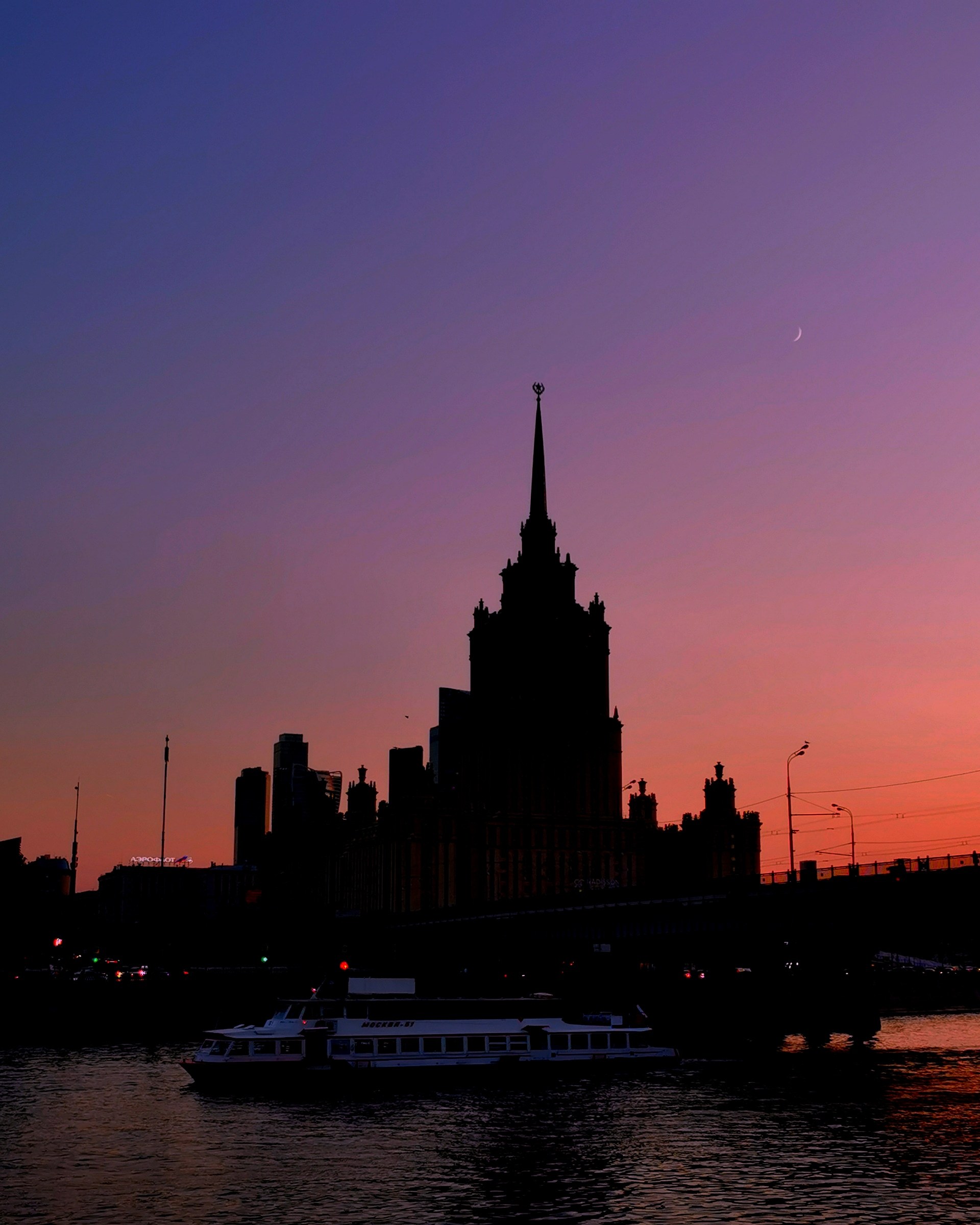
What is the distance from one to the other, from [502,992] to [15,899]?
220 ft

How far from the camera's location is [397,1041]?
266 ft

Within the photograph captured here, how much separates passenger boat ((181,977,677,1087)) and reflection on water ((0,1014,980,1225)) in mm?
1987

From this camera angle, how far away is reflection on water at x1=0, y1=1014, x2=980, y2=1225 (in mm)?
46750

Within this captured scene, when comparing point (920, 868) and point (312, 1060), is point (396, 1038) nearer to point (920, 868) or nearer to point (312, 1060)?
point (312, 1060)

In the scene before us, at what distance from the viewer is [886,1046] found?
113 meters

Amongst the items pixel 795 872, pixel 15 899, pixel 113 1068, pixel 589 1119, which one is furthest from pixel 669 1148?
pixel 15 899

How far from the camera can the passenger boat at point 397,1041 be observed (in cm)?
7775

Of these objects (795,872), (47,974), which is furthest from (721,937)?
(47,974)

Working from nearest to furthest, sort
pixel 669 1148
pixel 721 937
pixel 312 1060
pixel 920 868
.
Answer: pixel 669 1148, pixel 312 1060, pixel 920 868, pixel 721 937

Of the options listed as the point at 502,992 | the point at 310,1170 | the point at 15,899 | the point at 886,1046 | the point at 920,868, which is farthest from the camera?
the point at 15,899

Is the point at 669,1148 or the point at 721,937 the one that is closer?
the point at 669,1148

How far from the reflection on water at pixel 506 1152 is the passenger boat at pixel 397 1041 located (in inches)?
78.2

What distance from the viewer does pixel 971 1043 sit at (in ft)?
381

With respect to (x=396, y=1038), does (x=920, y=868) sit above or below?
above
